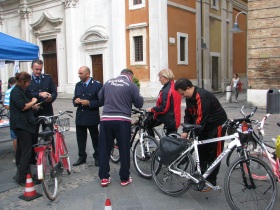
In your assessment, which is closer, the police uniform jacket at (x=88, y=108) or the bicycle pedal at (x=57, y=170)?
the bicycle pedal at (x=57, y=170)

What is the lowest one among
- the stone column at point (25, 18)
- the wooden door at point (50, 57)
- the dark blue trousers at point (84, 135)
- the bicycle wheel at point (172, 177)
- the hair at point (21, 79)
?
the bicycle wheel at point (172, 177)

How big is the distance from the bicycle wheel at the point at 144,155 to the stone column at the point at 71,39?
20.4 meters

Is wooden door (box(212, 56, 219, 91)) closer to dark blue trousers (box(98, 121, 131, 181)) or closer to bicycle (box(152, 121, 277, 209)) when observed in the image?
dark blue trousers (box(98, 121, 131, 181))

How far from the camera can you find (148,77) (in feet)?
70.2

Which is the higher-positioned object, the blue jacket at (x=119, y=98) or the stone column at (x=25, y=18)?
the stone column at (x=25, y=18)

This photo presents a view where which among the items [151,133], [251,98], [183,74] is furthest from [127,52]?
[151,133]

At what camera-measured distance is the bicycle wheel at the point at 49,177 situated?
450cm

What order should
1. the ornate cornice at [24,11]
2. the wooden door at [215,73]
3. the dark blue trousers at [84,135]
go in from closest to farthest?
the dark blue trousers at [84,135] → the wooden door at [215,73] → the ornate cornice at [24,11]

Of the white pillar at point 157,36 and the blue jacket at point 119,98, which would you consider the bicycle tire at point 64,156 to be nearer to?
the blue jacket at point 119,98

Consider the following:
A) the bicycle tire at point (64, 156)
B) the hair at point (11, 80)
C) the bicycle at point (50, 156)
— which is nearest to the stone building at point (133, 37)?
the hair at point (11, 80)

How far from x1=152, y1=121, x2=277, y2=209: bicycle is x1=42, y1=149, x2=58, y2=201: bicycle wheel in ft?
5.04

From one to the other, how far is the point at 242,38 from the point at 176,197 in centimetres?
3027

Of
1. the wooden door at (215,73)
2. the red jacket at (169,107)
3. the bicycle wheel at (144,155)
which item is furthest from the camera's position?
the wooden door at (215,73)

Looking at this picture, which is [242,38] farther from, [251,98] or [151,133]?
[151,133]
